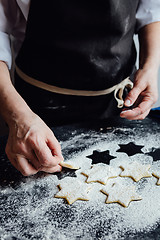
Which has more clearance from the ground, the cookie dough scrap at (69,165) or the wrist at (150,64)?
the wrist at (150,64)

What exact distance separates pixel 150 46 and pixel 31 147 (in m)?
0.76

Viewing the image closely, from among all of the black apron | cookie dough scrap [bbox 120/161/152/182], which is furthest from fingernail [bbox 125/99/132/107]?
cookie dough scrap [bbox 120/161/152/182]

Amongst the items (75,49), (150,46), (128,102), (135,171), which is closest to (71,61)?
(75,49)

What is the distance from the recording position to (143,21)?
→ 4.36 feet

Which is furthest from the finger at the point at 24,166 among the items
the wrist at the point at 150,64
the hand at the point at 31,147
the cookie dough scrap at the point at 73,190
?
the wrist at the point at 150,64

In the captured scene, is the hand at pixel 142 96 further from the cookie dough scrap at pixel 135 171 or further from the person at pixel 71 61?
the cookie dough scrap at pixel 135 171

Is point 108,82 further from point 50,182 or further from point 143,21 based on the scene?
point 50,182

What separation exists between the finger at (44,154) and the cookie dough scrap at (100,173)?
0.17 meters

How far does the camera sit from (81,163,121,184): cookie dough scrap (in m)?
0.97

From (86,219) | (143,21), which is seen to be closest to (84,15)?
(143,21)

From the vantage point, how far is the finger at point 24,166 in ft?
2.97

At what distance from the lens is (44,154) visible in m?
0.87

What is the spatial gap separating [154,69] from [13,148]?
0.73 meters

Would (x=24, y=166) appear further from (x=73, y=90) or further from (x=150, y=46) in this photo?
(x=150, y=46)
